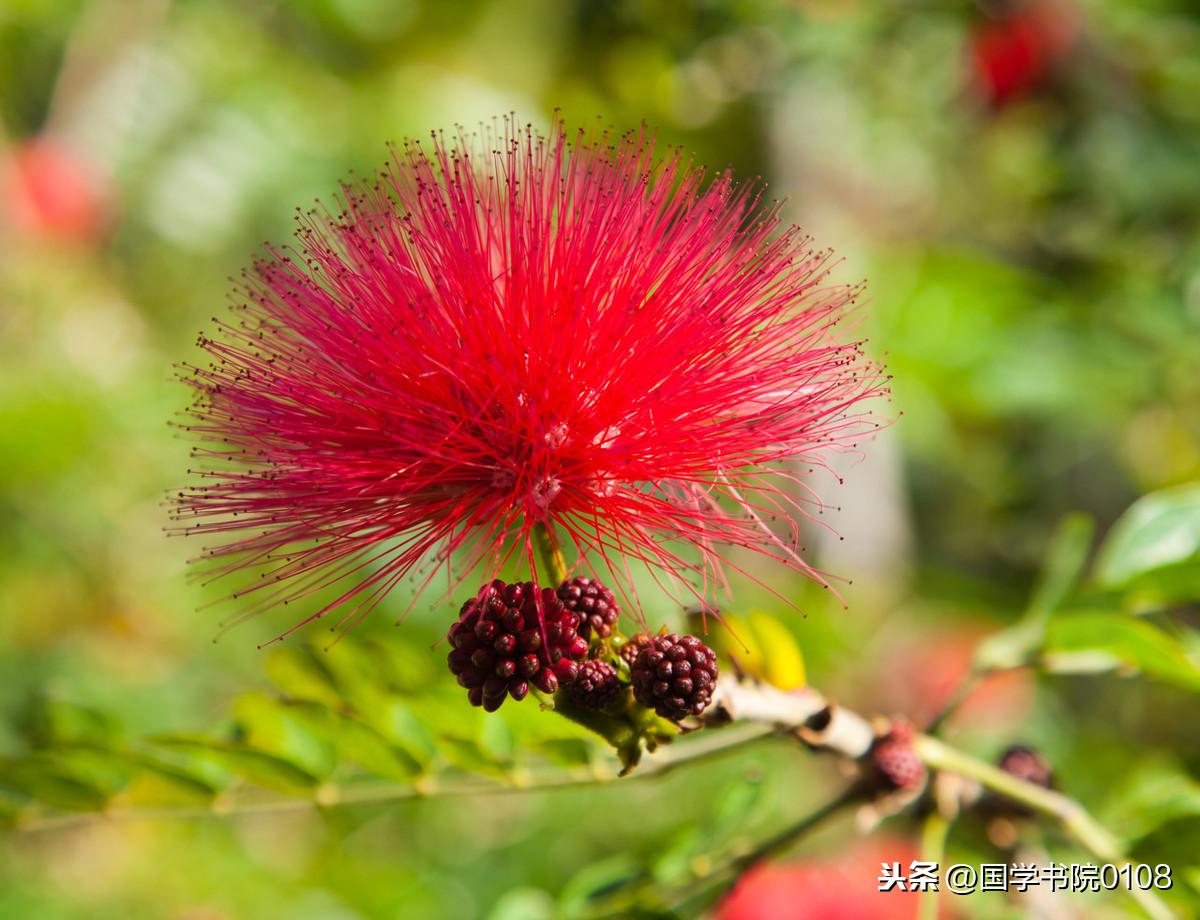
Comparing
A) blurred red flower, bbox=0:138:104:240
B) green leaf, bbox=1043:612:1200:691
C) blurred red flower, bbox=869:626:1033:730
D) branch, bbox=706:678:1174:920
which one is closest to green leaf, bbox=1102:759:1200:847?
branch, bbox=706:678:1174:920

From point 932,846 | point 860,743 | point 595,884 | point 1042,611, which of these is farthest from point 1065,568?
point 595,884

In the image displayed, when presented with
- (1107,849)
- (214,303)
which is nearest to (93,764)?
(1107,849)

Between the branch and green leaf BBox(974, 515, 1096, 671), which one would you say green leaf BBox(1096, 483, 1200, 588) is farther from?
the branch

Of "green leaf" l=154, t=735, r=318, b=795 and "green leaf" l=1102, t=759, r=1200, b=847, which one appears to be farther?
"green leaf" l=1102, t=759, r=1200, b=847

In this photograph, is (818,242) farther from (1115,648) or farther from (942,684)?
(1115,648)

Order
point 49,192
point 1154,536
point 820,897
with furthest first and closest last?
point 49,192, point 820,897, point 1154,536
